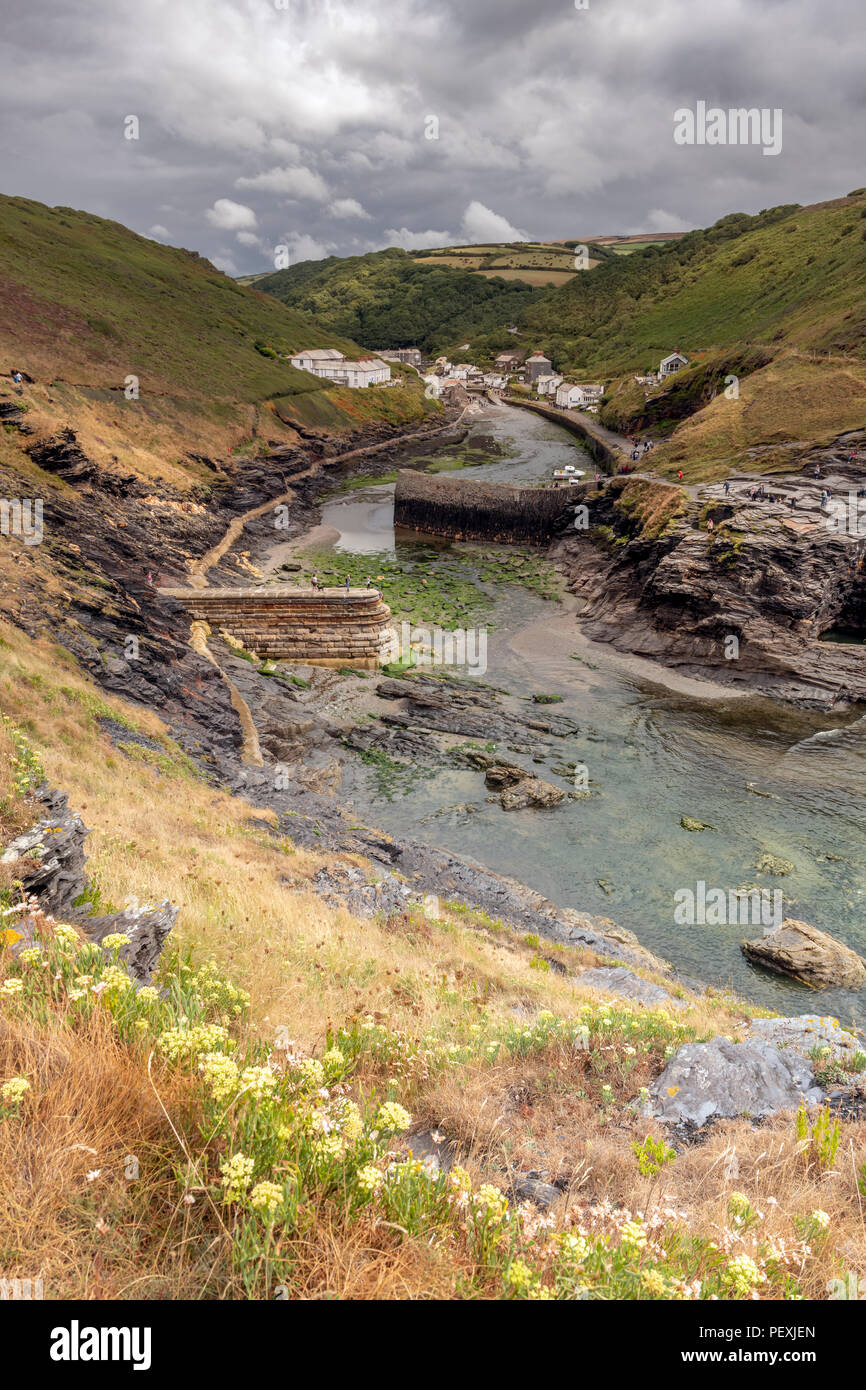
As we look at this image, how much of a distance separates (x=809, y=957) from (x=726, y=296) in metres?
128

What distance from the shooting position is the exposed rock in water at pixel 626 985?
11.7m

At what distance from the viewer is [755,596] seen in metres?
34.9

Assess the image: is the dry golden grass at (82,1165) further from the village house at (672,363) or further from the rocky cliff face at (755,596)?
the village house at (672,363)

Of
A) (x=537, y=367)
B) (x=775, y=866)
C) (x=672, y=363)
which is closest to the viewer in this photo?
(x=775, y=866)

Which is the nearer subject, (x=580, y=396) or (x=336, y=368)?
(x=336, y=368)

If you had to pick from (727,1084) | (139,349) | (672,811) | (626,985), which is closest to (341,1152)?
(727,1084)

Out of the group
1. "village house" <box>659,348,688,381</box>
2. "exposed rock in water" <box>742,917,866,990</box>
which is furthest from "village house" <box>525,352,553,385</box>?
"exposed rock in water" <box>742,917,866,990</box>

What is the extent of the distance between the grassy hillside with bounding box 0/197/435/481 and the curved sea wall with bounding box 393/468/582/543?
64.3 ft

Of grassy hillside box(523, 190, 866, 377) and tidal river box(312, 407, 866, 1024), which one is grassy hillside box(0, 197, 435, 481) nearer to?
tidal river box(312, 407, 866, 1024)

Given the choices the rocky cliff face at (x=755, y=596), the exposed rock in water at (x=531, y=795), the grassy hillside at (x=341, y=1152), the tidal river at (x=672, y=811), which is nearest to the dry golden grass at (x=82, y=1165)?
the grassy hillside at (x=341, y=1152)

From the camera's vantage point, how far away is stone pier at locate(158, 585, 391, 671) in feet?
108

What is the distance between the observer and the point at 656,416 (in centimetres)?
7444

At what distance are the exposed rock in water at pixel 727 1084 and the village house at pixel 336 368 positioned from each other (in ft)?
375

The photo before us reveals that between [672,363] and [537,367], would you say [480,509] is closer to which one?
[672,363]
